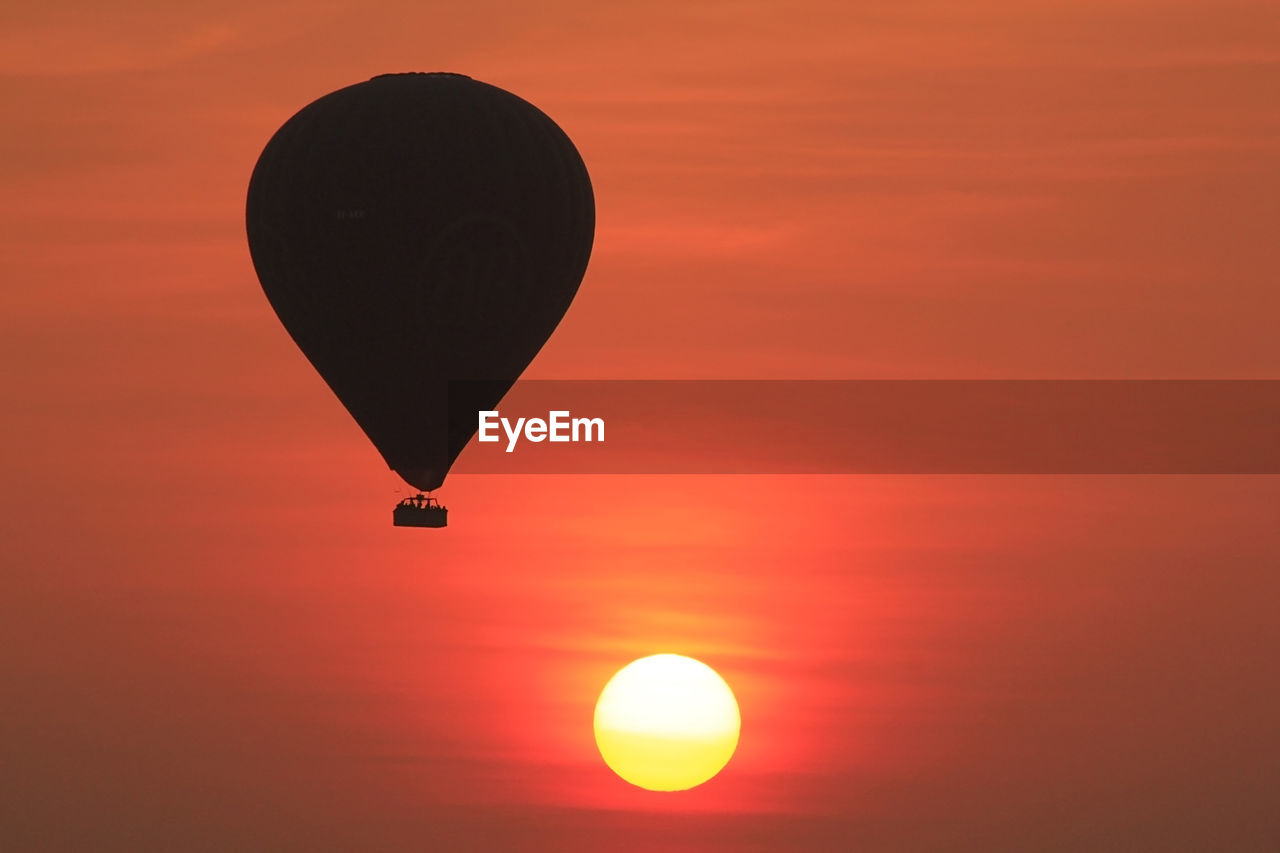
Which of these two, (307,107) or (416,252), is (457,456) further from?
(307,107)

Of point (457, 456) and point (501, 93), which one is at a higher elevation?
point (501, 93)

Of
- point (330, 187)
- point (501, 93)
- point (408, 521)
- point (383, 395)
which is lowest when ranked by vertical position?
point (408, 521)

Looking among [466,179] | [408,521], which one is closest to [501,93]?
[466,179]

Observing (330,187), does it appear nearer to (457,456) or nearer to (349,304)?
(349,304)

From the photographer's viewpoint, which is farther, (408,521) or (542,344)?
(542,344)

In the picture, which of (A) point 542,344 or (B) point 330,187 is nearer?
(B) point 330,187

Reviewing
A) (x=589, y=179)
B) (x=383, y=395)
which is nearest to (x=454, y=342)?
(x=383, y=395)
